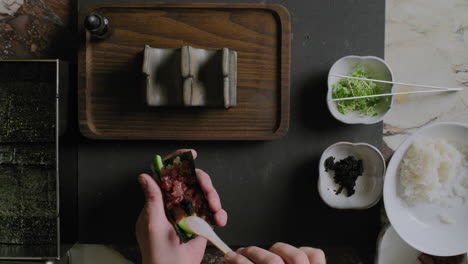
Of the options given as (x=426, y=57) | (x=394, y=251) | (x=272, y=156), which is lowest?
(x=394, y=251)

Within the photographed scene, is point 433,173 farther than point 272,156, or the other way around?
point 272,156

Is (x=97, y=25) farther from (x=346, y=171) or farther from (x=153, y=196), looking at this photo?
(x=346, y=171)

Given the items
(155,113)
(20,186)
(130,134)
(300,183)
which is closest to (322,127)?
(300,183)

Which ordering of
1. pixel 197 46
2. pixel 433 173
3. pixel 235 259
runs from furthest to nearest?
pixel 197 46, pixel 433 173, pixel 235 259

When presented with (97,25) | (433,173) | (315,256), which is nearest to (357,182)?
(433,173)

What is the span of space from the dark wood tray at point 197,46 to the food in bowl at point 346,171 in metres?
0.25

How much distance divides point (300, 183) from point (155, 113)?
27.5 inches

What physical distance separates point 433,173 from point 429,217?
20 centimetres

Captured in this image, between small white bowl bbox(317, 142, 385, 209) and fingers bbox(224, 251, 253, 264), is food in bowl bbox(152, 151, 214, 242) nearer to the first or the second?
fingers bbox(224, 251, 253, 264)

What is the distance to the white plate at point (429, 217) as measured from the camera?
4.76 feet

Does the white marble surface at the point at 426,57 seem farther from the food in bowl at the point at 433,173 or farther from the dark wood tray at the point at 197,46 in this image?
the dark wood tray at the point at 197,46

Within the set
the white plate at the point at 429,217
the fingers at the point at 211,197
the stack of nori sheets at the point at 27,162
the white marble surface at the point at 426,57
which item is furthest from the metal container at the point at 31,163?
the white marble surface at the point at 426,57

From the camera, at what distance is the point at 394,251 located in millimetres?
1590

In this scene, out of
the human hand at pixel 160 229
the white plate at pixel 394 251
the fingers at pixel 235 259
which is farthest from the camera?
the white plate at pixel 394 251
